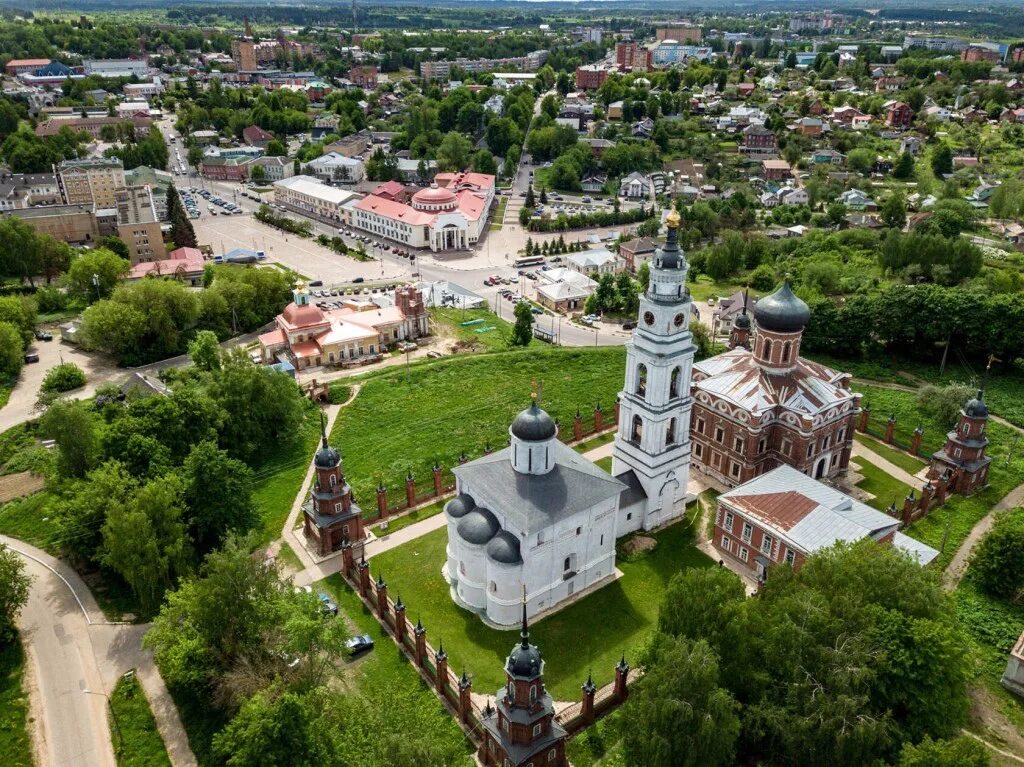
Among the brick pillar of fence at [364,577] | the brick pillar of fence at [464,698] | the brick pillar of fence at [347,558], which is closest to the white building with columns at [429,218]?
the brick pillar of fence at [347,558]

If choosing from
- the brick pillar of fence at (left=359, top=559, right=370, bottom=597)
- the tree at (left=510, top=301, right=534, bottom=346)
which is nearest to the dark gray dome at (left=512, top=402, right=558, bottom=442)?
the brick pillar of fence at (left=359, top=559, right=370, bottom=597)

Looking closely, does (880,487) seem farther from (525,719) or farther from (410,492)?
(525,719)

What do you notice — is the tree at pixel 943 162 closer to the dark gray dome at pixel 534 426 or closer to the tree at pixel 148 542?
the dark gray dome at pixel 534 426

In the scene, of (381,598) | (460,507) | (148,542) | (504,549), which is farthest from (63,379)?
(504,549)

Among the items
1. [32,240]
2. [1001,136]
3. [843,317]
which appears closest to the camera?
[843,317]

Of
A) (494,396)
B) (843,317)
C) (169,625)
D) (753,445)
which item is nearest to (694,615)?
(753,445)

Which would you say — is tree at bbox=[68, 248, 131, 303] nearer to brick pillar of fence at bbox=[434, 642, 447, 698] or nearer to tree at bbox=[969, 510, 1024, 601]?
brick pillar of fence at bbox=[434, 642, 447, 698]

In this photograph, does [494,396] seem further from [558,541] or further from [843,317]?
[843,317]
